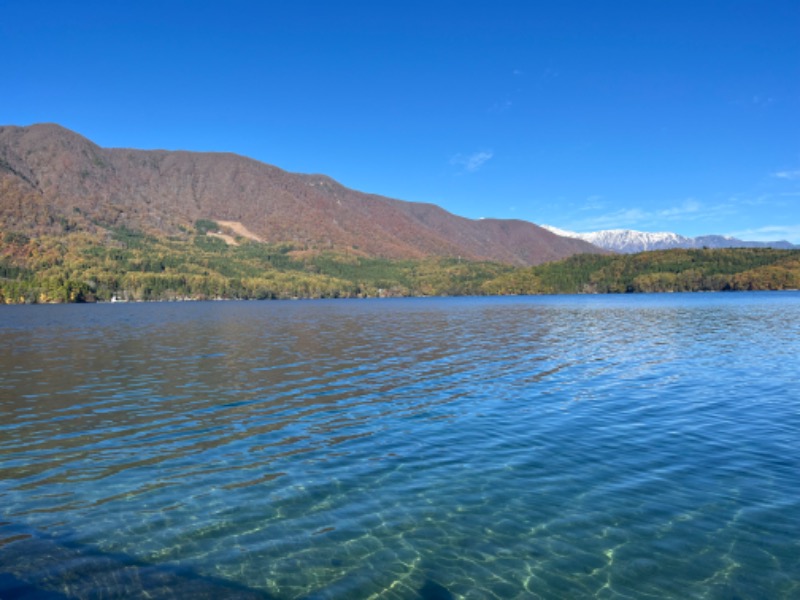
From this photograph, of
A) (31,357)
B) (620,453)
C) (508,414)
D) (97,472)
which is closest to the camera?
(97,472)

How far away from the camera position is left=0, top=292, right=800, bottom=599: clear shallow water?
11.4 m

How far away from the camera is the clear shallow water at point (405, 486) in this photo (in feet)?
37.4

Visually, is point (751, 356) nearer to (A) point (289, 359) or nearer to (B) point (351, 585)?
(A) point (289, 359)

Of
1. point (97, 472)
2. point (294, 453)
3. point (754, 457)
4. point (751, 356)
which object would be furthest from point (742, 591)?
point (751, 356)

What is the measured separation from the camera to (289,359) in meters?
47.9

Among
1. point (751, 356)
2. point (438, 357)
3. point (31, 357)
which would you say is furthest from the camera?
point (31, 357)

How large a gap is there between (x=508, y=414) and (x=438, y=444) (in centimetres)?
607

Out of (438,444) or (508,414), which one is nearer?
(438,444)

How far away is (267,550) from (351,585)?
2555mm

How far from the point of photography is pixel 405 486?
1638cm

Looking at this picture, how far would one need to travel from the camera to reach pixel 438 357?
157 feet

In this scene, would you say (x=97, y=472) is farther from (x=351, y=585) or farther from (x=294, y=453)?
(x=351, y=585)

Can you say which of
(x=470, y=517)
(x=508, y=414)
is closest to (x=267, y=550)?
(x=470, y=517)

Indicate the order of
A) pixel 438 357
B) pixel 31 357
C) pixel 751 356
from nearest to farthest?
pixel 751 356 → pixel 438 357 → pixel 31 357
